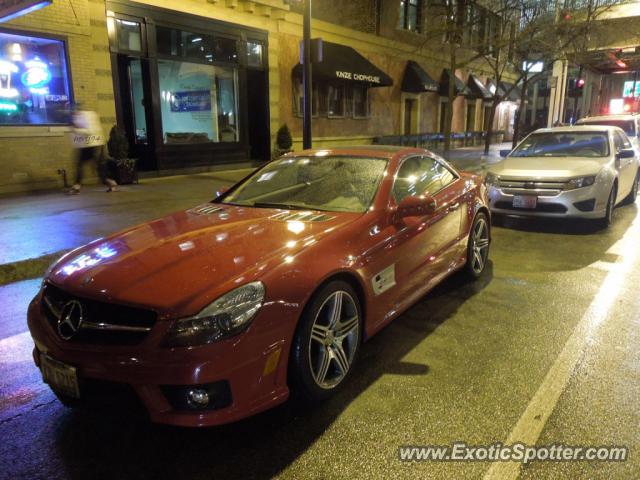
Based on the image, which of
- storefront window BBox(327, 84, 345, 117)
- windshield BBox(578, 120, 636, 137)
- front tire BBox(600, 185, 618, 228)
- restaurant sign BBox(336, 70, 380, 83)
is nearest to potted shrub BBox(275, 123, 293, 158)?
restaurant sign BBox(336, 70, 380, 83)

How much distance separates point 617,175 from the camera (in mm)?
8047

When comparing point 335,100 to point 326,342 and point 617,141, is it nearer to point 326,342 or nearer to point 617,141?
point 617,141

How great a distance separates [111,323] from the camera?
2518 mm

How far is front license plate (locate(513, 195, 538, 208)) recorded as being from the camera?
7553 mm

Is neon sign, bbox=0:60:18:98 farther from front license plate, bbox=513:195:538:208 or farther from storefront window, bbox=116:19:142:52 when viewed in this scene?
front license plate, bbox=513:195:538:208

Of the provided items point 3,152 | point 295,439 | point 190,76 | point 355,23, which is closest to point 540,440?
point 295,439

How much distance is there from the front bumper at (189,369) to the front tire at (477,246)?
316 cm

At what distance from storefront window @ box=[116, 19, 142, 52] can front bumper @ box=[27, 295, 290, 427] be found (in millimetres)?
10804

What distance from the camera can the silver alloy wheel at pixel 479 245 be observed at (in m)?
5.30

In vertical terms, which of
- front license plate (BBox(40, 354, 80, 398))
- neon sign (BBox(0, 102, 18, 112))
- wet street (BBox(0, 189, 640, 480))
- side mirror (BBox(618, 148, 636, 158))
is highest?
neon sign (BBox(0, 102, 18, 112))

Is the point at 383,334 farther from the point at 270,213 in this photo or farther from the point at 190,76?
the point at 190,76

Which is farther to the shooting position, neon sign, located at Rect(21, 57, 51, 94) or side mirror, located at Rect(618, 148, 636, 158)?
neon sign, located at Rect(21, 57, 51, 94)

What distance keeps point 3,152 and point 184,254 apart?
8.97m

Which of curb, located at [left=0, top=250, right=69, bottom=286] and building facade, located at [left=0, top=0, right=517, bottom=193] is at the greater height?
building facade, located at [left=0, top=0, right=517, bottom=193]
